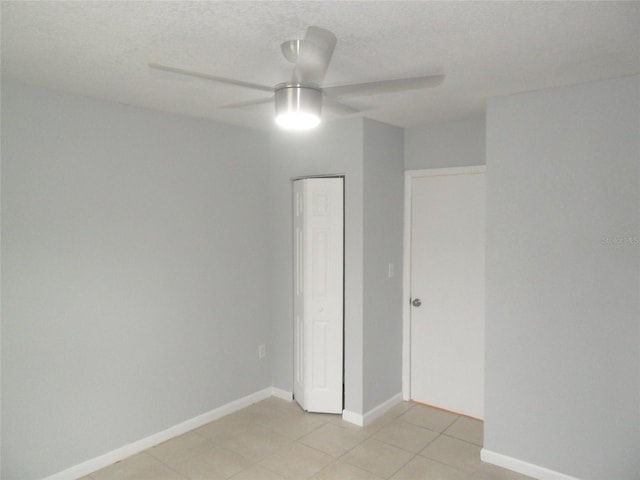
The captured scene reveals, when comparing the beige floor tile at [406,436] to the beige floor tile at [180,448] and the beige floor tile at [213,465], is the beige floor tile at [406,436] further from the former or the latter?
the beige floor tile at [180,448]

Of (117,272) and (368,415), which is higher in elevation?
(117,272)

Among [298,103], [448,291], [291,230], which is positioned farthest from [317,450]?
[298,103]

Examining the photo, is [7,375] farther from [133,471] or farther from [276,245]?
[276,245]

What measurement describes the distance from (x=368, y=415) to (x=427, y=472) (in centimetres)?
80

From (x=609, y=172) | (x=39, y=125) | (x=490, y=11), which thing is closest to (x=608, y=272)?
(x=609, y=172)

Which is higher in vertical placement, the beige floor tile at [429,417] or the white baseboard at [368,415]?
the white baseboard at [368,415]

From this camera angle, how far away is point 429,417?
153 inches

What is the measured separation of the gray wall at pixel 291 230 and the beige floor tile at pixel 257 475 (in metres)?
0.96

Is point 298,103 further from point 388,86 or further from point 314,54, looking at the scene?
point 388,86

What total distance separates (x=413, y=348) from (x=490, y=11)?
3.05 meters

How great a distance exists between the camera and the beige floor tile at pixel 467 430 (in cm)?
353

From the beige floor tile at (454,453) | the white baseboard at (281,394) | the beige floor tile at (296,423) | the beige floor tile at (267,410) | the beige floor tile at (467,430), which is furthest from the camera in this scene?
the white baseboard at (281,394)

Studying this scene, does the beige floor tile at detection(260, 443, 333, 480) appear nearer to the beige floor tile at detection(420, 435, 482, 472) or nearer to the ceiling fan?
the beige floor tile at detection(420, 435, 482, 472)

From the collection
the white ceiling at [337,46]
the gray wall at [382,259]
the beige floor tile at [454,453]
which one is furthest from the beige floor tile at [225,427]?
the white ceiling at [337,46]
